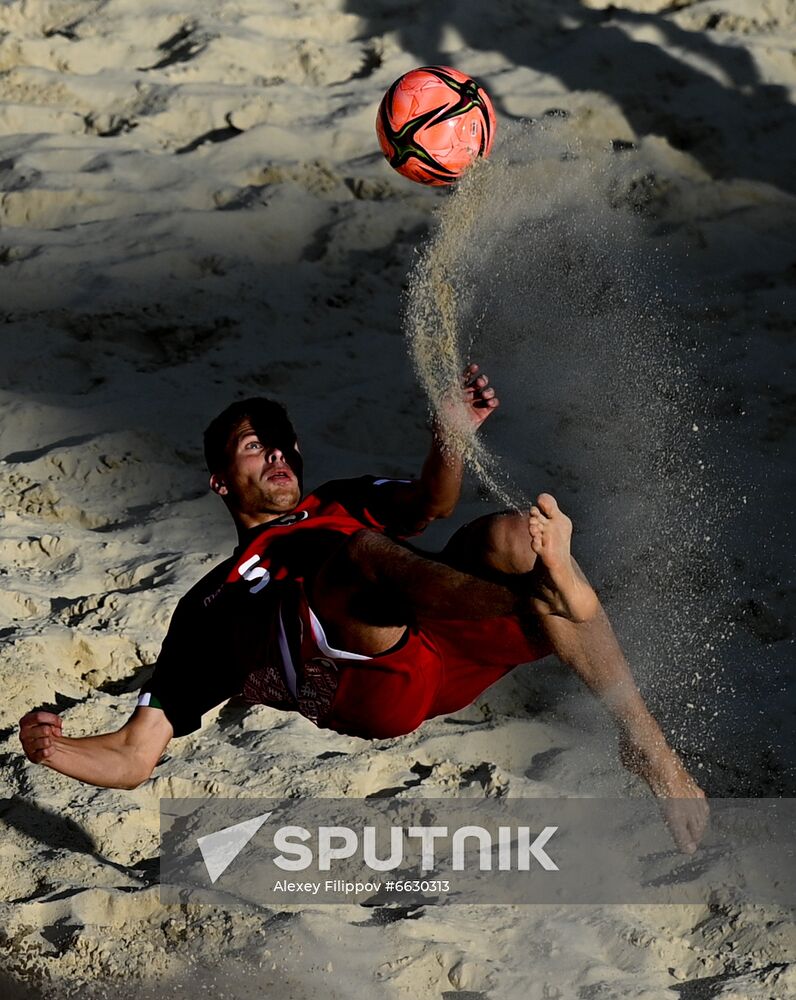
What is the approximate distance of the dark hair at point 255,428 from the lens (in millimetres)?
4035

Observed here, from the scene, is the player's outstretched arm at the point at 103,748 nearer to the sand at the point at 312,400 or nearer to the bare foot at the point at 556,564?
the sand at the point at 312,400

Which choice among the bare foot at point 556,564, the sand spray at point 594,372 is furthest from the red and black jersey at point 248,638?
the bare foot at point 556,564

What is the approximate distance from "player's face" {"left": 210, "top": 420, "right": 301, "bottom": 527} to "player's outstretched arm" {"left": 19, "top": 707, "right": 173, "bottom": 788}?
59cm

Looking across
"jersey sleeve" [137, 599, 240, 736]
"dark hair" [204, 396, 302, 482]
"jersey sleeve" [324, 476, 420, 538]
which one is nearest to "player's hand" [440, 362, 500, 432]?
"jersey sleeve" [324, 476, 420, 538]

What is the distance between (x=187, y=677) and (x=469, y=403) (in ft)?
3.28

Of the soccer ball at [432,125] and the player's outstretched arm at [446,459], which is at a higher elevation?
the soccer ball at [432,125]

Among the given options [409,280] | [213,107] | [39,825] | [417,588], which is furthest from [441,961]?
[213,107]

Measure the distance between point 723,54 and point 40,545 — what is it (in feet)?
15.8

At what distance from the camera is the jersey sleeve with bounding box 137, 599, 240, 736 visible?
146 inches

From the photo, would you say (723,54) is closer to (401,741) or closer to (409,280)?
(409,280)

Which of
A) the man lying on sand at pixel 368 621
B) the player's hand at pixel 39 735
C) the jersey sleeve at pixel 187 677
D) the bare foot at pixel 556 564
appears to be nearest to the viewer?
the bare foot at pixel 556 564

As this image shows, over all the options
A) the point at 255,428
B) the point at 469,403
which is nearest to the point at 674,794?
the point at 469,403

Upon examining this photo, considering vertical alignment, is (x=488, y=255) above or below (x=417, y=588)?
below

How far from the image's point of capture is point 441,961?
130 inches
